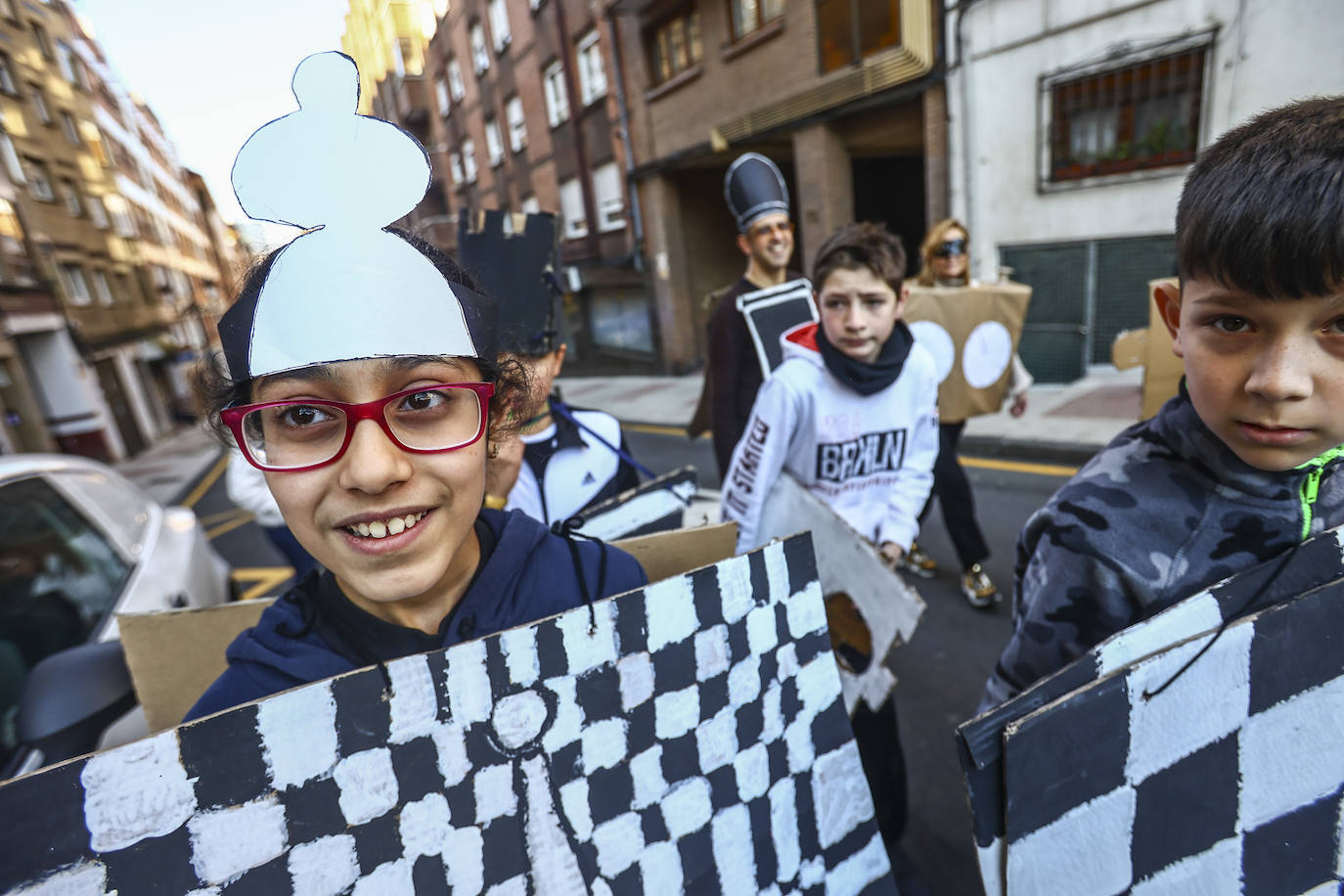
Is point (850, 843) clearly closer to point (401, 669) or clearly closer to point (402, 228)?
point (401, 669)

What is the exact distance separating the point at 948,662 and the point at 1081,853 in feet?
7.85

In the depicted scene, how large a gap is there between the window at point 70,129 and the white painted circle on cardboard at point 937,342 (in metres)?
26.5

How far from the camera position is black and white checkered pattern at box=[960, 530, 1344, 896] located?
727 mm

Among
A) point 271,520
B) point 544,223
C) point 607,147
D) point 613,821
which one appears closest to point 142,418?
point 607,147

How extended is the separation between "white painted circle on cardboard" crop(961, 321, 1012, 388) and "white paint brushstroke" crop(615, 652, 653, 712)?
3047 millimetres

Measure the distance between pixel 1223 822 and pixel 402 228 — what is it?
1.37 meters

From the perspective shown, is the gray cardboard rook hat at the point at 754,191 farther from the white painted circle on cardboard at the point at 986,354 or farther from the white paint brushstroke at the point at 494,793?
the white paint brushstroke at the point at 494,793

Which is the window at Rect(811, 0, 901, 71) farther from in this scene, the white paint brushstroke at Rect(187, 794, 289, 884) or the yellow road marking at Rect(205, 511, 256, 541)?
the white paint brushstroke at Rect(187, 794, 289, 884)

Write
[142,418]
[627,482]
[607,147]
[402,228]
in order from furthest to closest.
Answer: [142,418] → [607,147] → [627,482] → [402,228]

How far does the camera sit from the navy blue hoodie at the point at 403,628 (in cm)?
90

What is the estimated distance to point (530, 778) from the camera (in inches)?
29.6

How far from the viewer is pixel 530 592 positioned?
3.47 feet

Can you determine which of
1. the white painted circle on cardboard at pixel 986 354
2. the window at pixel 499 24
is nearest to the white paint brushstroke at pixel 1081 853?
the white painted circle on cardboard at pixel 986 354

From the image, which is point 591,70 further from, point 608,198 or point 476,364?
point 476,364
